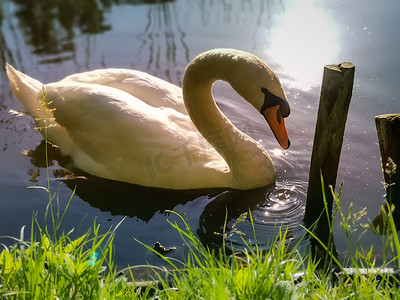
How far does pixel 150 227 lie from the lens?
4.86 meters

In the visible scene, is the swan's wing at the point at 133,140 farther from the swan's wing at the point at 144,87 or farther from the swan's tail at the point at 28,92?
the swan's tail at the point at 28,92

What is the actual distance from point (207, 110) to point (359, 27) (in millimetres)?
4344

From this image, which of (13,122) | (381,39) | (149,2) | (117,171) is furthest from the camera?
(149,2)

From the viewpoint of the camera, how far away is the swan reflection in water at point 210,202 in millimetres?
4809

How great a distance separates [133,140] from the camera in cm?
504

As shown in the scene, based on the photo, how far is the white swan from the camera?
4973 millimetres

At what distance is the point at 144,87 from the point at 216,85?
205 centimetres

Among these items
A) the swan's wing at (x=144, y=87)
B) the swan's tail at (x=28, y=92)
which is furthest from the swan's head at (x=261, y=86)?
the swan's tail at (x=28, y=92)

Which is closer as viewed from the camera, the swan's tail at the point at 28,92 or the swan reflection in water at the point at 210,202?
the swan reflection in water at the point at 210,202

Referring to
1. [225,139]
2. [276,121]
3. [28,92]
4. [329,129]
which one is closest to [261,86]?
[276,121]

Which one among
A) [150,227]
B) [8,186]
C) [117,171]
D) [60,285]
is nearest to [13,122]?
[8,186]

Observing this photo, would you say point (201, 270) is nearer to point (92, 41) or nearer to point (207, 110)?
point (207, 110)

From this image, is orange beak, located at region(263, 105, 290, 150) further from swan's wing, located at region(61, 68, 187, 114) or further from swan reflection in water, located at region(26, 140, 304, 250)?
swan's wing, located at region(61, 68, 187, 114)

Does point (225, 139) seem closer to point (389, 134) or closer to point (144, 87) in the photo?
point (144, 87)
